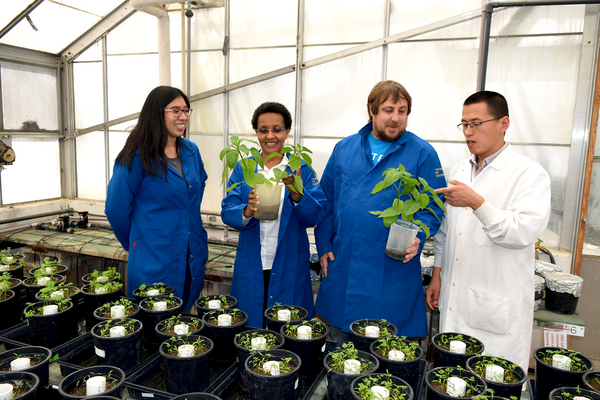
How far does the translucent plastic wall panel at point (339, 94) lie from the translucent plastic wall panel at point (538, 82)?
1030 mm

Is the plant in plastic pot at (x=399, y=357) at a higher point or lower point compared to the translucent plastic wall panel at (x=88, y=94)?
lower

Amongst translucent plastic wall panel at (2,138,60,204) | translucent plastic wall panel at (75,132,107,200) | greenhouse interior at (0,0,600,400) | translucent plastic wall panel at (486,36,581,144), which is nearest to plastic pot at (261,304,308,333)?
greenhouse interior at (0,0,600,400)

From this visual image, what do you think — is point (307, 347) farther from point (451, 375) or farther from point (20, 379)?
point (20, 379)

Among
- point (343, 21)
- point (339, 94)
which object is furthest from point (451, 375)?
point (343, 21)

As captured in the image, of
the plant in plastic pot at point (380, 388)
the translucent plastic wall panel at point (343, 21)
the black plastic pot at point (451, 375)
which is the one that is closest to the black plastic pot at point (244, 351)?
the plant in plastic pot at point (380, 388)

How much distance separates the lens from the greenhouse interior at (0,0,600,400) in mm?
1273

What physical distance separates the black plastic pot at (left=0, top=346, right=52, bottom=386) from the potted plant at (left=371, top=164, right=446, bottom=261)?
1174 millimetres

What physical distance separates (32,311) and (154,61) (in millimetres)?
3736

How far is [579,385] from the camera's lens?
47.1 inches

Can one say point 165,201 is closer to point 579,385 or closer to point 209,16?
point 579,385

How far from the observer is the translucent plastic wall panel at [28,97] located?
4.46 metres

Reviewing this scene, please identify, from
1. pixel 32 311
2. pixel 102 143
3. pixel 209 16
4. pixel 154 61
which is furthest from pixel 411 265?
pixel 102 143

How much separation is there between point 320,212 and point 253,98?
8.71 feet

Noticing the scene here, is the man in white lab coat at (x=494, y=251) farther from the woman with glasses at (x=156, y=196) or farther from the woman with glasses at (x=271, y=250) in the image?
the woman with glasses at (x=156, y=196)
